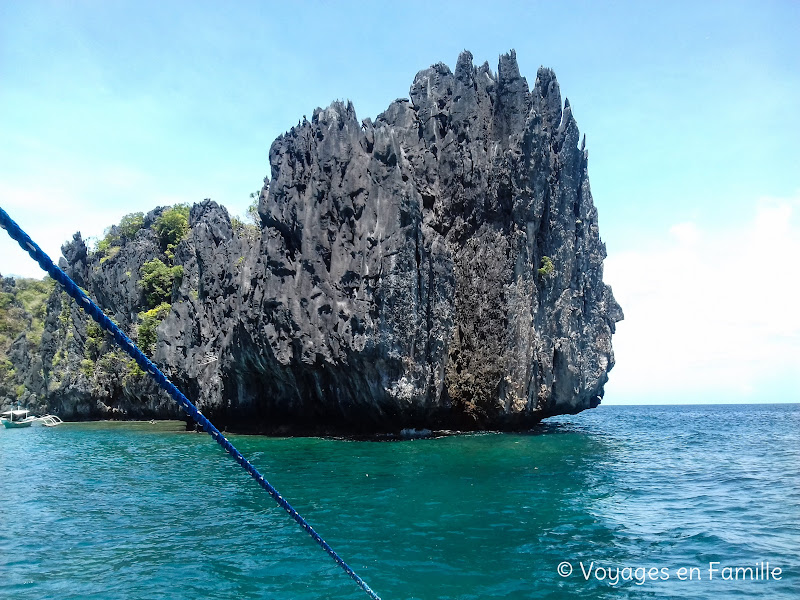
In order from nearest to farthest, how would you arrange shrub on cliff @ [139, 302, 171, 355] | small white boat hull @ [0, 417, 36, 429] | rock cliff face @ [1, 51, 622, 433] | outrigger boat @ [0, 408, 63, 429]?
rock cliff face @ [1, 51, 622, 433], small white boat hull @ [0, 417, 36, 429], shrub on cliff @ [139, 302, 171, 355], outrigger boat @ [0, 408, 63, 429]

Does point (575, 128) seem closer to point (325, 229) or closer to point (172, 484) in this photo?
point (325, 229)

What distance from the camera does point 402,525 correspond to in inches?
504

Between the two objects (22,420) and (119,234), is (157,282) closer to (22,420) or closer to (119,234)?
(119,234)

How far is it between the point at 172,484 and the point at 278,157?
2537cm

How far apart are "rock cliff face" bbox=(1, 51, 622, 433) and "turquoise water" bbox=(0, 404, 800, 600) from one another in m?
8.24

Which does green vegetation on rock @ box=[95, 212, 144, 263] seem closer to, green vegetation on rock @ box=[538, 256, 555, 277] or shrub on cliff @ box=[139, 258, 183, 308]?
shrub on cliff @ box=[139, 258, 183, 308]

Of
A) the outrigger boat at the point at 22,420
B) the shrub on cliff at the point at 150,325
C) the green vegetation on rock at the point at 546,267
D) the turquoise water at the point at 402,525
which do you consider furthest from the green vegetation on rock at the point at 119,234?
the green vegetation on rock at the point at 546,267

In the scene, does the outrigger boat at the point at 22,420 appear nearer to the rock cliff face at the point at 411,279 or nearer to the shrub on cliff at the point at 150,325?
the shrub on cliff at the point at 150,325

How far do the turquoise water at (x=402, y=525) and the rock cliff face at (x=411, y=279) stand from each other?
8242 mm

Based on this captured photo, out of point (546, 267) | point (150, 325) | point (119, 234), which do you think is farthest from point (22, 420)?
point (546, 267)

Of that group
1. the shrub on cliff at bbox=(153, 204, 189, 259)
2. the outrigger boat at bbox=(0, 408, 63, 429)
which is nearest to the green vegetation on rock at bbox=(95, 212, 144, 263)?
the shrub on cliff at bbox=(153, 204, 189, 259)

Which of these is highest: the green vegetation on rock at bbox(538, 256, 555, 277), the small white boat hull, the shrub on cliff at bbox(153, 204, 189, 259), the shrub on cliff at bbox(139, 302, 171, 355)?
the shrub on cliff at bbox(153, 204, 189, 259)

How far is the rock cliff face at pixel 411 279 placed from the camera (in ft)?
103

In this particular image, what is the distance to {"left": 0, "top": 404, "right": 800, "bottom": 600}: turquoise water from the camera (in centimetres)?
952
